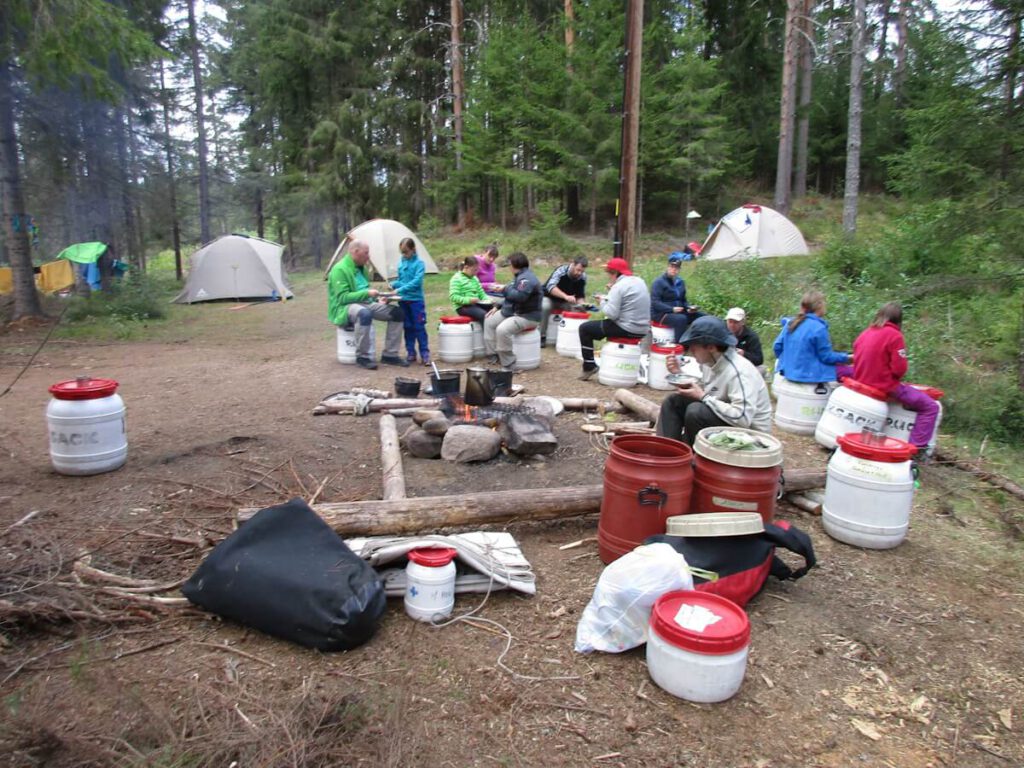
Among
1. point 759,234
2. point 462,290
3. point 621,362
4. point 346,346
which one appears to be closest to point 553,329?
point 462,290

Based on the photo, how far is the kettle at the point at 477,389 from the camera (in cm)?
616

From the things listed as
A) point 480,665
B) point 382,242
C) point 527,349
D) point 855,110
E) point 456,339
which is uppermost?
point 855,110

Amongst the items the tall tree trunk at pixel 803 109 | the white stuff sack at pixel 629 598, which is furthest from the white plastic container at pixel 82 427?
the tall tree trunk at pixel 803 109

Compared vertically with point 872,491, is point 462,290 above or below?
above

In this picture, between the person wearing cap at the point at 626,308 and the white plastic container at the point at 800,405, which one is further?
the person wearing cap at the point at 626,308

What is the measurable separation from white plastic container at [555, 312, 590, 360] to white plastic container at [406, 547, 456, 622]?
619 cm

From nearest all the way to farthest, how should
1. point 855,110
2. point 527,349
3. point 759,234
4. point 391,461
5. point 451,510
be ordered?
1. point 451,510
2. point 391,461
3. point 527,349
4. point 855,110
5. point 759,234

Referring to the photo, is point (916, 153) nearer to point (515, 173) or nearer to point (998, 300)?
point (998, 300)

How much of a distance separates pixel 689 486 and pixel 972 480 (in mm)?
3234

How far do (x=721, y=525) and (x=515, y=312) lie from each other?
5.82 meters

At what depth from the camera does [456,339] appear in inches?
348

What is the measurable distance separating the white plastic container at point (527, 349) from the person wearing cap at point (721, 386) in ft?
14.1

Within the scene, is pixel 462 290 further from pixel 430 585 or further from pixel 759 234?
pixel 759 234

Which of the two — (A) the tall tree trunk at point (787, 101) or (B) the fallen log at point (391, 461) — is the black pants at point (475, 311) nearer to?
(B) the fallen log at point (391, 461)
